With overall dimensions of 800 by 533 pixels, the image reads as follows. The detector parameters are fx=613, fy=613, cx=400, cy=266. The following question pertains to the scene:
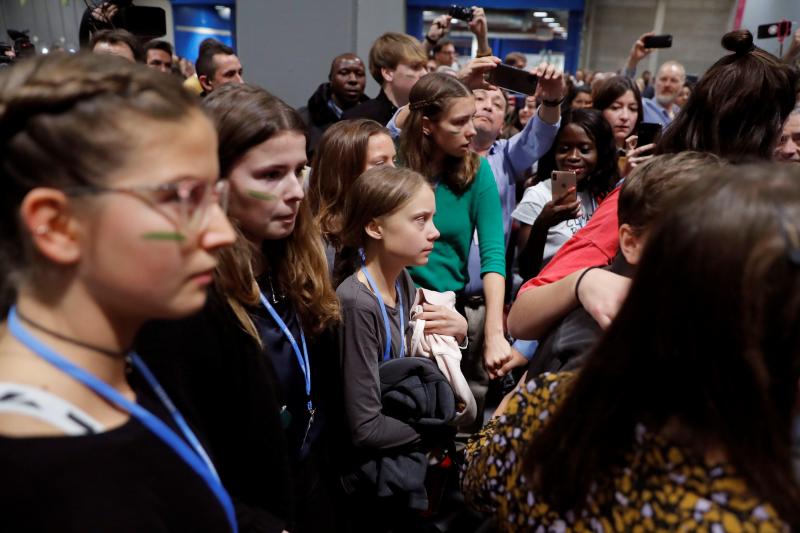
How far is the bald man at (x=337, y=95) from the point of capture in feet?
14.5

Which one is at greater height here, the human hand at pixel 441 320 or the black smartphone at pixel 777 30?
the black smartphone at pixel 777 30

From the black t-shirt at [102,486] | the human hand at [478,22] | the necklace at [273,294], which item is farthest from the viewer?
the human hand at [478,22]

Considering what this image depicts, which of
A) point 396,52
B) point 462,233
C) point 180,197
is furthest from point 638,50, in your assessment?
point 180,197

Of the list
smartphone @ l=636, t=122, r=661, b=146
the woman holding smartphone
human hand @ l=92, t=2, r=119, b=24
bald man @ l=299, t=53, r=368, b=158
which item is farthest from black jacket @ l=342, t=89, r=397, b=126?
smartphone @ l=636, t=122, r=661, b=146

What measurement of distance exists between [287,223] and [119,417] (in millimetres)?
753

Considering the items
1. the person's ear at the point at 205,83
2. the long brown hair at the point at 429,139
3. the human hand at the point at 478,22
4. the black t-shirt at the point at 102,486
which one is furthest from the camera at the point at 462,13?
the black t-shirt at the point at 102,486

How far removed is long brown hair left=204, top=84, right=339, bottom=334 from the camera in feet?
4.44

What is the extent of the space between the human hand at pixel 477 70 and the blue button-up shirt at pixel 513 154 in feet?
1.14

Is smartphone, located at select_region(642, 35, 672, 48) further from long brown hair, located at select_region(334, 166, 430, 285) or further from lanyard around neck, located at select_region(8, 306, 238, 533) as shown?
lanyard around neck, located at select_region(8, 306, 238, 533)

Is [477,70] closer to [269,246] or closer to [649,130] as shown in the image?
[649,130]

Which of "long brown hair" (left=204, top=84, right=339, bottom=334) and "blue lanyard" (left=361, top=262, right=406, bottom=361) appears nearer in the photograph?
"long brown hair" (left=204, top=84, right=339, bottom=334)

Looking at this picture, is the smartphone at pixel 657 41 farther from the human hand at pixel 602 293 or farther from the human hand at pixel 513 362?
the human hand at pixel 602 293

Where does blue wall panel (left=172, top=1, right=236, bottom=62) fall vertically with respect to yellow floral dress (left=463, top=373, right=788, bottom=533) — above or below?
above

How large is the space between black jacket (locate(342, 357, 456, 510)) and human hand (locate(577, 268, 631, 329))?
2.23 ft
